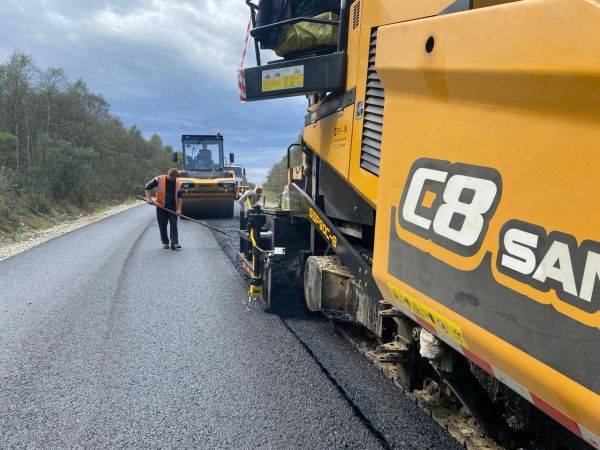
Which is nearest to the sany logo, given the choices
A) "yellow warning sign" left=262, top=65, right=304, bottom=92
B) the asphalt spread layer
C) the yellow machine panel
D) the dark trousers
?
the yellow machine panel

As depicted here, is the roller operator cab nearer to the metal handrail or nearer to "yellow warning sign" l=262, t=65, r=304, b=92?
the metal handrail

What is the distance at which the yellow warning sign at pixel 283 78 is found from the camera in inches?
130

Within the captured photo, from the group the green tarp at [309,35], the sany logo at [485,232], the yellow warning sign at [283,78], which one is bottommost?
the sany logo at [485,232]

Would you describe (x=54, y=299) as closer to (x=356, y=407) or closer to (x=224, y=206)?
(x=356, y=407)

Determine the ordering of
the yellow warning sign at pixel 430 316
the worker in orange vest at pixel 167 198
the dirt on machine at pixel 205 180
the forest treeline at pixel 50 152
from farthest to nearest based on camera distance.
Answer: the forest treeline at pixel 50 152
the dirt on machine at pixel 205 180
the worker in orange vest at pixel 167 198
the yellow warning sign at pixel 430 316

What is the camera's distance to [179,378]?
3.12 meters

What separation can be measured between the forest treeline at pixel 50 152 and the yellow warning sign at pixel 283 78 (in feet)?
38.2

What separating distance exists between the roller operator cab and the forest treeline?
1328 centimetres

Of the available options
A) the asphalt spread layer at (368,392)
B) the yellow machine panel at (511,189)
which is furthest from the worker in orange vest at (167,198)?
the yellow machine panel at (511,189)

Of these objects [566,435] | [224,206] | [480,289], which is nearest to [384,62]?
[480,289]

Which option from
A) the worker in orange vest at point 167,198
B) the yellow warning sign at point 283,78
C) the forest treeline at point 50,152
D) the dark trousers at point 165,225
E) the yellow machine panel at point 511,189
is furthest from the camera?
the forest treeline at point 50,152

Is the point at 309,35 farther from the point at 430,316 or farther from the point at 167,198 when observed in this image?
the point at 167,198

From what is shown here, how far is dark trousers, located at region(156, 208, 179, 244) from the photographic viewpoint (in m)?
8.73

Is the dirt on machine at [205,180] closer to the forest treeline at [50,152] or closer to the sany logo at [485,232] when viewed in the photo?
the forest treeline at [50,152]
